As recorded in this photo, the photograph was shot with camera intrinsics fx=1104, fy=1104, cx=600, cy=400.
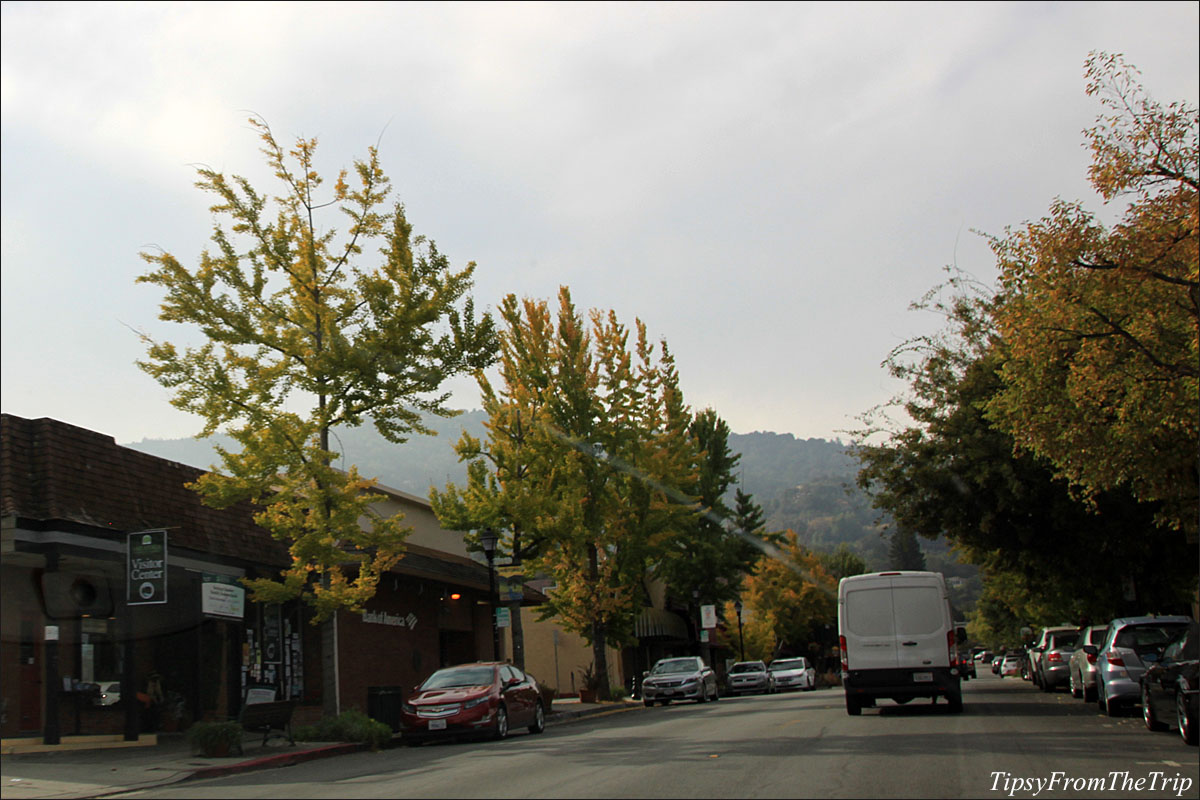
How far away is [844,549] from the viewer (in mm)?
116625

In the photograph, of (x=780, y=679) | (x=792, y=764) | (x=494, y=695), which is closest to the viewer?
(x=792, y=764)

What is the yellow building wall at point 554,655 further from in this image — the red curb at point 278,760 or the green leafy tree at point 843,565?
the green leafy tree at point 843,565

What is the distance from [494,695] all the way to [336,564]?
3.75 m

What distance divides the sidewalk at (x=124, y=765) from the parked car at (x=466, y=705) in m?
1.13

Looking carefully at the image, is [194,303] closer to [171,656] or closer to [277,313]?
[277,313]

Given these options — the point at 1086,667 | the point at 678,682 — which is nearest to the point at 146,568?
the point at 1086,667

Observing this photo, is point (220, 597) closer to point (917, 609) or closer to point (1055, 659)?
point (917, 609)

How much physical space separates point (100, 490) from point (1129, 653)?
17.4m

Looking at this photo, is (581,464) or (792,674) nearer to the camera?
(581,464)

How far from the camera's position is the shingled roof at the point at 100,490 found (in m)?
Result: 17.2

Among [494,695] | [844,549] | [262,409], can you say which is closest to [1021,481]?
[494,695]

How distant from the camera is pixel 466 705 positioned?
62.1 ft

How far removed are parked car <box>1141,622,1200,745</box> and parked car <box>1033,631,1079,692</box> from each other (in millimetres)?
12616

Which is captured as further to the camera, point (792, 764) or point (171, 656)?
point (171, 656)
